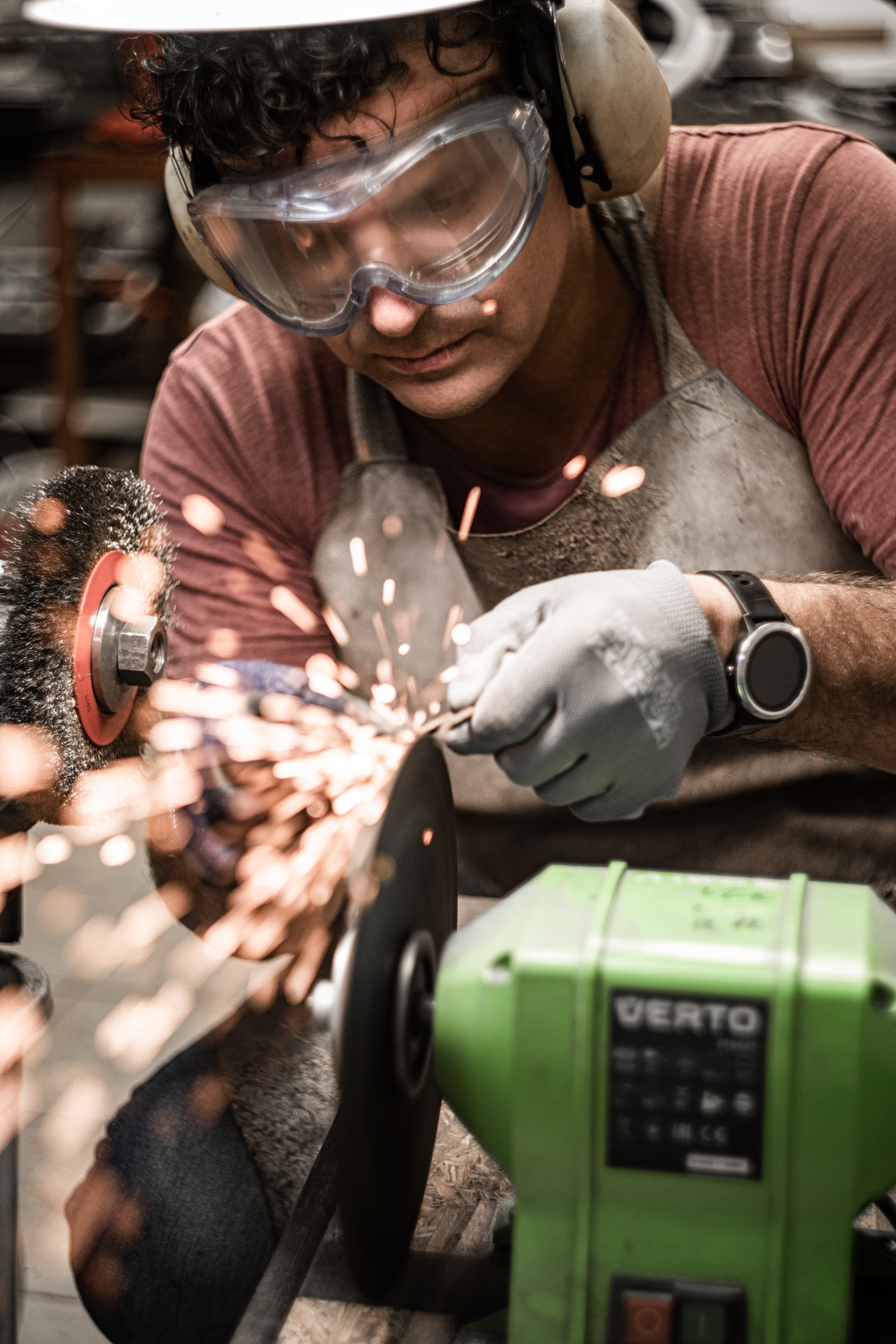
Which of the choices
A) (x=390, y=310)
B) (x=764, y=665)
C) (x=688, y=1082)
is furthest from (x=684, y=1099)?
(x=390, y=310)

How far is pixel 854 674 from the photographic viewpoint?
1.26m

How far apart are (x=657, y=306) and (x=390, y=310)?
39 cm

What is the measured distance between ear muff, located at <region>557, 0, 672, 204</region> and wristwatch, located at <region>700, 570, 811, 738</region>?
491mm

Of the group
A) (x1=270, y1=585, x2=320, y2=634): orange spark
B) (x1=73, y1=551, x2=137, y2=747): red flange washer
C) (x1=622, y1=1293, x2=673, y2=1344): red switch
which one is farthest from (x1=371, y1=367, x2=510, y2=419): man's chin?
(x1=622, y1=1293, x2=673, y2=1344): red switch

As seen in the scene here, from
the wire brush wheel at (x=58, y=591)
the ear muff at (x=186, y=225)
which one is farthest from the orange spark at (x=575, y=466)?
the wire brush wheel at (x=58, y=591)

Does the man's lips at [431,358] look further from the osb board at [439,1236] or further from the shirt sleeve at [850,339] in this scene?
the osb board at [439,1236]

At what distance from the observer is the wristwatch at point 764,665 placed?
3.71 feet

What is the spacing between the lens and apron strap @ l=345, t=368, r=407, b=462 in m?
1.58

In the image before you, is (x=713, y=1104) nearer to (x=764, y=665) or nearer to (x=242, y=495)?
(x=764, y=665)

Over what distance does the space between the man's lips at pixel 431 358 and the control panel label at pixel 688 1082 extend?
0.83m

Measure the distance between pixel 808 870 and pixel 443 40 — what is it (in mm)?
1120

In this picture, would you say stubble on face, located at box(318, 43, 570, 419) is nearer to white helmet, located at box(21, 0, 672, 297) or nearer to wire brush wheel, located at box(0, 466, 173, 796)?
white helmet, located at box(21, 0, 672, 297)

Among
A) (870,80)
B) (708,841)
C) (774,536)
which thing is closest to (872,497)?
(774,536)

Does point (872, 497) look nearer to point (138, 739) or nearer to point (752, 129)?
point (752, 129)
